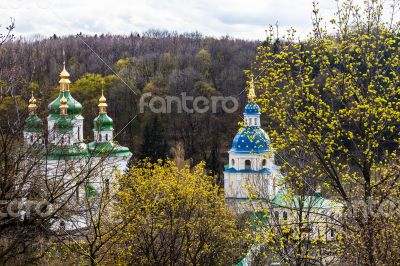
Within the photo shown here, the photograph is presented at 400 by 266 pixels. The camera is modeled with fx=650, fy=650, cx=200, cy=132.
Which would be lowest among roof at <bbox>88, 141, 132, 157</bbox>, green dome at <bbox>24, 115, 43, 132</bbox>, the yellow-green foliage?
the yellow-green foliage

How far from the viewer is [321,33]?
10602 millimetres

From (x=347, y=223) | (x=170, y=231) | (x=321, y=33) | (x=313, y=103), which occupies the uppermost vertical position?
(x=321, y=33)

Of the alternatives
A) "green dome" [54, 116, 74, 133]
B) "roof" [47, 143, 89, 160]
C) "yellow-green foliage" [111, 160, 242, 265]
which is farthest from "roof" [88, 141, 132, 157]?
"yellow-green foliage" [111, 160, 242, 265]

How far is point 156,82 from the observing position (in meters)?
50.8

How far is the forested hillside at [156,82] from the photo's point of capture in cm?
4312

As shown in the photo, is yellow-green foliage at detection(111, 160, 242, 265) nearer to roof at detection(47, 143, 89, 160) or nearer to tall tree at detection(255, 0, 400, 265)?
roof at detection(47, 143, 89, 160)

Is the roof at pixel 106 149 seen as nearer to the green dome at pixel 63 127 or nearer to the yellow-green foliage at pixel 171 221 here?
the green dome at pixel 63 127

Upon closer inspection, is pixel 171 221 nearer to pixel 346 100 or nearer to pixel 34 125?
pixel 34 125

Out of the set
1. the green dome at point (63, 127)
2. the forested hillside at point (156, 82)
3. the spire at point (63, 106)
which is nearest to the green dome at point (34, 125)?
the green dome at point (63, 127)

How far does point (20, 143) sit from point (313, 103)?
16.2 feet

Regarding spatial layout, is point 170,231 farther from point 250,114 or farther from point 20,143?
point 250,114

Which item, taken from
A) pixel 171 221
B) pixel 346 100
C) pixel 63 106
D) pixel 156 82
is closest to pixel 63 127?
pixel 171 221

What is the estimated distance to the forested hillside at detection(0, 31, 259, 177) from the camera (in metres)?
43.1

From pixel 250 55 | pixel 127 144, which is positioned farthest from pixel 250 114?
pixel 250 55
